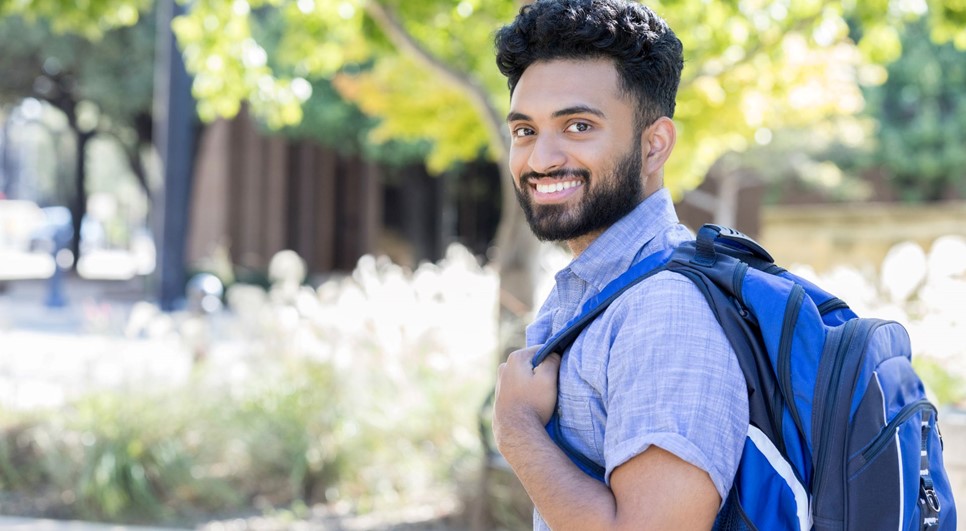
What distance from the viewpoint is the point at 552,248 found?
32.0ft

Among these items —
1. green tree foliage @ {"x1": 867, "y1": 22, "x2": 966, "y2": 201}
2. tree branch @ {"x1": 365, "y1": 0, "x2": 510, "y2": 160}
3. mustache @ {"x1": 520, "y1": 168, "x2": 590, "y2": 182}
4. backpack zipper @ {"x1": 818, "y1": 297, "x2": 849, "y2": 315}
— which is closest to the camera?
backpack zipper @ {"x1": 818, "y1": 297, "x2": 849, "y2": 315}

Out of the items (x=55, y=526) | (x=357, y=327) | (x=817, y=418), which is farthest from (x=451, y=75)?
(x=817, y=418)

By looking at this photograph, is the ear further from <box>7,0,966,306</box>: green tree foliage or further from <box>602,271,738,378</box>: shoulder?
<box>7,0,966,306</box>: green tree foliage

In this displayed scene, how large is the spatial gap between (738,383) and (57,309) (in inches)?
697

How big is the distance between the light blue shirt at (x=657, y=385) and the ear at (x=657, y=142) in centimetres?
28

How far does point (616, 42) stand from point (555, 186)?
0.26 metres

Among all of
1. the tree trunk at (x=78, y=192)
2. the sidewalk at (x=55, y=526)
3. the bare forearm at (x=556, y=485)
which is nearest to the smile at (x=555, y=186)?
the bare forearm at (x=556, y=485)

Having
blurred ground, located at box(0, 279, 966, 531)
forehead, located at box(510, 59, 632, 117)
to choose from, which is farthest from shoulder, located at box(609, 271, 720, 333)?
blurred ground, located at box(0, 279, 966, 531)

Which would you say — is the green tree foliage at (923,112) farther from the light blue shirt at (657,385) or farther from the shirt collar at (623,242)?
the light blue shirt at (657,385)

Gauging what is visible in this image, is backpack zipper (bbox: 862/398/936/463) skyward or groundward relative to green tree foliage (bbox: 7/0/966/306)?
groundward

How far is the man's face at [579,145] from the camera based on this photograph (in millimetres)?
1780

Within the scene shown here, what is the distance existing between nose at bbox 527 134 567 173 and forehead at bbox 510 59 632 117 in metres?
0.05

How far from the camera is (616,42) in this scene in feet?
5.78

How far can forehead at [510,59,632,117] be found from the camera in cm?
177
